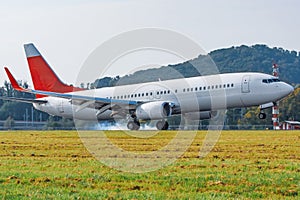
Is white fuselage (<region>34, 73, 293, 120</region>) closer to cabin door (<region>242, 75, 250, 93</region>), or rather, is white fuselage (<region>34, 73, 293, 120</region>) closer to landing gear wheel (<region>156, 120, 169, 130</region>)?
A: cabin door (<region>242, 75, 250, 93</region>)

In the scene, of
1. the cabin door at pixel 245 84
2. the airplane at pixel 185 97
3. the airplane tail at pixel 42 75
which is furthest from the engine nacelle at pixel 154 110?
the airplane tail at pixel 42 75

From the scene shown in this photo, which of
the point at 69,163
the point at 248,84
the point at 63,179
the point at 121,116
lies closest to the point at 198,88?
the point at 248,84

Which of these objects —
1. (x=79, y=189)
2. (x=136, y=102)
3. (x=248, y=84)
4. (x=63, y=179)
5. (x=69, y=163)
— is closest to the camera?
(x=79, y=189)

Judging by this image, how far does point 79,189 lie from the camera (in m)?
10.5

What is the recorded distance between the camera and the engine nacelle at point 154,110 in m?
42.6

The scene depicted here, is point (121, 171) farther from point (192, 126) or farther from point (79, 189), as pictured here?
point (192, 126)

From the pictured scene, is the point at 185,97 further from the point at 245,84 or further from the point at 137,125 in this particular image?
the point at 245,84

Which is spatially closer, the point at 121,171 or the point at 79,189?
the point at 79,189

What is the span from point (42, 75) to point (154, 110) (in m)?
16.5

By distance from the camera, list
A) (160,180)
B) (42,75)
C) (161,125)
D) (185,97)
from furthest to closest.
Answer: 1. (42,75)
2. (161,125)
3. (185,97)
4. (160,180)

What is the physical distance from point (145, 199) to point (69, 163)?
610 centimetres

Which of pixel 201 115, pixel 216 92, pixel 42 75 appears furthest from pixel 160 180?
pixel 42 75

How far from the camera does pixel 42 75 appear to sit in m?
55.6

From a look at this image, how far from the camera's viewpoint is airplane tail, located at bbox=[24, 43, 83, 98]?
5500cm
